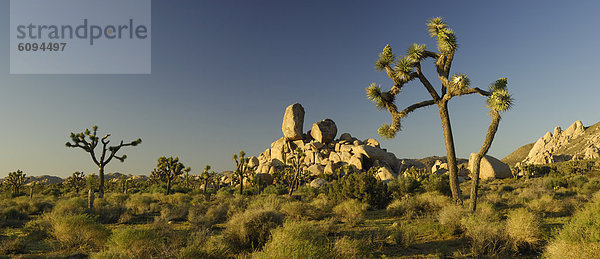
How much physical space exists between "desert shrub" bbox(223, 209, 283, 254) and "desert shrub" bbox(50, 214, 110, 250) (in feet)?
11.7

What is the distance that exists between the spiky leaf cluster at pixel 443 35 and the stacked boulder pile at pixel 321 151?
41378 mm

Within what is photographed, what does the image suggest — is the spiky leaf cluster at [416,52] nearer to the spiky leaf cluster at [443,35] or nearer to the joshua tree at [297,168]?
the spiky leaf cluster at [443,35]

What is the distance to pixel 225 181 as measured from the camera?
64.2 metres

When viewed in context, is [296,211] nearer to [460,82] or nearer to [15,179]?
[460,82]

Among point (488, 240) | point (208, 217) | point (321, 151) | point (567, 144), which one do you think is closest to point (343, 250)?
point (488, 240)

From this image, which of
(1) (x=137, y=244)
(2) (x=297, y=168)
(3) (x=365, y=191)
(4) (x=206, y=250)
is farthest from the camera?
(2) (x=297, y=168)

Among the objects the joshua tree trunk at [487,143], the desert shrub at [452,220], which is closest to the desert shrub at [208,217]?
the desert shrub at [452,220]

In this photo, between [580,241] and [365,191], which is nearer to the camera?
[580,241]

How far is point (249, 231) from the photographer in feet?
24.2

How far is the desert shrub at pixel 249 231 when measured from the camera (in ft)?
23.5

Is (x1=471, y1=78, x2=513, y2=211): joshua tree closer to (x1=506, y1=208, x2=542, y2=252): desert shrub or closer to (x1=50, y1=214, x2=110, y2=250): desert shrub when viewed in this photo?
(x1=506, y1=208, x2=542, y2=252): desert shrub

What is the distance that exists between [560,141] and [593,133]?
16.9m

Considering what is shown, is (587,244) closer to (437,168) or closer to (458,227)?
(458,227)

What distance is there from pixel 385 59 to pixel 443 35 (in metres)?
2.55
